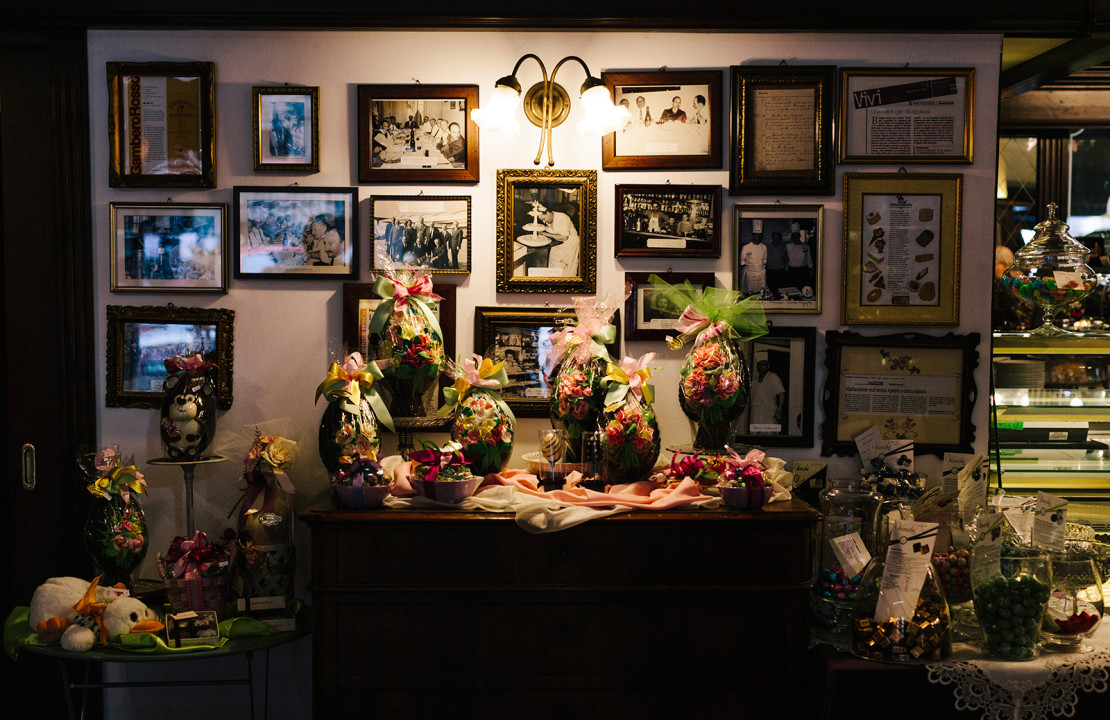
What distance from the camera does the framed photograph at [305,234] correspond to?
2.80 m

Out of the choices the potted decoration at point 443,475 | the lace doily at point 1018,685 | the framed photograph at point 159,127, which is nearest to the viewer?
the lace doily at point 1018,685

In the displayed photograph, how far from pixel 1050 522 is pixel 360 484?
2124 millimetres

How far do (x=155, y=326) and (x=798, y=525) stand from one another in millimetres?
2280

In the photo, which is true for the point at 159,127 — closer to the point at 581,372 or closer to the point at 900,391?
the point at 581,372

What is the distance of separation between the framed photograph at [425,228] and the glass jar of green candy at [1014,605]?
196 cm

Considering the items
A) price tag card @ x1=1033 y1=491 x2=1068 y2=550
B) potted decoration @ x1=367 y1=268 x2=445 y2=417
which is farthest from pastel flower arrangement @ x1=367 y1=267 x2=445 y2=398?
price tag card @ x1=1033 y1=491 x2=1068 y2=550

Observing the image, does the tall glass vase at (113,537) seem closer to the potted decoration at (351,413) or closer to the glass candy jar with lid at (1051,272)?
the potted decoration at (351,413)

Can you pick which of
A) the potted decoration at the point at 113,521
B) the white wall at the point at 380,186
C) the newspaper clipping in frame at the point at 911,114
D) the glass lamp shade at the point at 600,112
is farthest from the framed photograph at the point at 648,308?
the potted decoration at the point at 113,521

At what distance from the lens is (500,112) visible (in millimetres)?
2590

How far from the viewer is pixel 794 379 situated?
2.84 meters

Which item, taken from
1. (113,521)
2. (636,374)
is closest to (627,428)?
(636,374)

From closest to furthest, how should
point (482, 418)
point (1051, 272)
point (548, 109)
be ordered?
point (482, 418) → point (548, 109) → point (1051, 272)

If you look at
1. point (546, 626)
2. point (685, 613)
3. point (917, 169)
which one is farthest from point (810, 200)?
point (546, 626)

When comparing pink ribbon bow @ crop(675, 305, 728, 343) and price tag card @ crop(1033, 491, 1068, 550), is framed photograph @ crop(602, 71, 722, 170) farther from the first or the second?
price tag card @ crop(1033, 491, 1068, 550)
